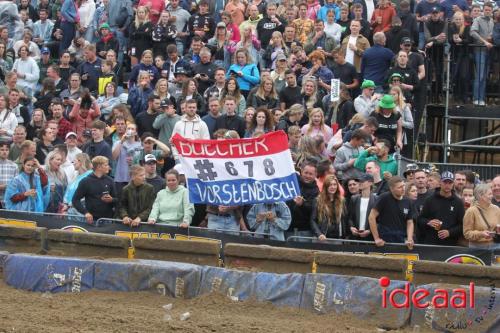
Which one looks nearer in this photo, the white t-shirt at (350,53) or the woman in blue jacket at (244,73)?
the woman in blue jacket at (244,73)

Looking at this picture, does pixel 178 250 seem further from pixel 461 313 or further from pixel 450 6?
pixel 450 6

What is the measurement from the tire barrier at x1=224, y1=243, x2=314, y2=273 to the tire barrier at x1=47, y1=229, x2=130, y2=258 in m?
1.63

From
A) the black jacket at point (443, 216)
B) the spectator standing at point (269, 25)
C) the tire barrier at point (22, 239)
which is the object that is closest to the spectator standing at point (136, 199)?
the tire barrier at point (22, 239)

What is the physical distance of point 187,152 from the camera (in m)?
16.4

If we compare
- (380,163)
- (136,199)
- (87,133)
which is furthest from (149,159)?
(380,163)

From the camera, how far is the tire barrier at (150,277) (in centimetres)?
1495

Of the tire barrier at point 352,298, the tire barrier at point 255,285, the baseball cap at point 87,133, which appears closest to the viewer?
the tire barrier at point 352,298

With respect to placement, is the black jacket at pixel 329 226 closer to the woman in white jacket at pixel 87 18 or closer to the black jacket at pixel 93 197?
the black jacket at pixel 93 197

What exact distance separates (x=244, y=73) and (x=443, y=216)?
7056 millimetres

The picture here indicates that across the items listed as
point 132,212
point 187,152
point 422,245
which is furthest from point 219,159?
point 422,245

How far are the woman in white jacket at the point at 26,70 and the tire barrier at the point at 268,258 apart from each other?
9.55m

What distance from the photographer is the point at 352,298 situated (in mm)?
13992

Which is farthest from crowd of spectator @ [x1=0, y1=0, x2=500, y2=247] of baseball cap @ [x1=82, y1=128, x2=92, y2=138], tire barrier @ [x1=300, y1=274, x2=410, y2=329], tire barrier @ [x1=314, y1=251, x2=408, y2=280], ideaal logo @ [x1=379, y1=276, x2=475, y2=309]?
ideaal logo @ [x1=379, y1=276, x2=475, y2=309]

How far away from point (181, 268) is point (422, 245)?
3160mm
